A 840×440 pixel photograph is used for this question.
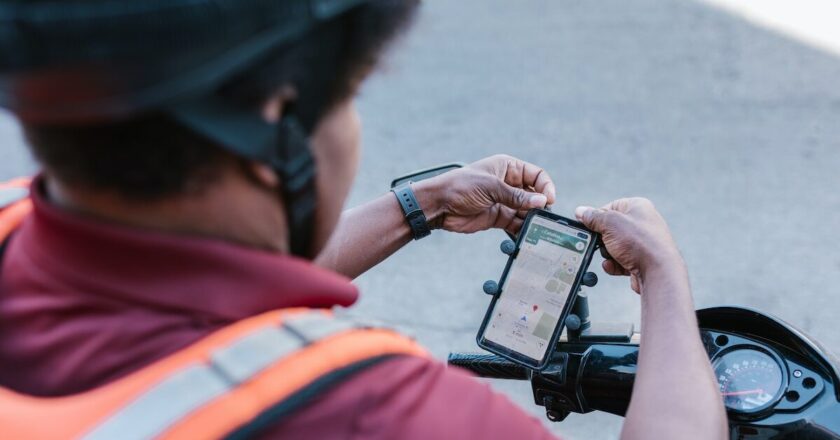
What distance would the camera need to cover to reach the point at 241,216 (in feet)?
3.22

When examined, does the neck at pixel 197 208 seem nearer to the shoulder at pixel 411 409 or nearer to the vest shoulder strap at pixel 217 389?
the vest shoulder strap at pixel 217 389

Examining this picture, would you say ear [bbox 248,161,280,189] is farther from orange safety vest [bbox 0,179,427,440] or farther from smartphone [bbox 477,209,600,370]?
smartphone [bbox 477,209,600,370]

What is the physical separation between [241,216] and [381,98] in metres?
4.73

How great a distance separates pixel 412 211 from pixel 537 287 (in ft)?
1.04

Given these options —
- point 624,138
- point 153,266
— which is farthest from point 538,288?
point 624,138

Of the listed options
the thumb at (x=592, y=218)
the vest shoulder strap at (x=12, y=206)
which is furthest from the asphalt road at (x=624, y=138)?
the vest shoulder strap at (x=12, y=206)

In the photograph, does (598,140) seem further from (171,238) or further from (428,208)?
(171,238)

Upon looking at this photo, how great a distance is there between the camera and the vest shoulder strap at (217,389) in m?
0.83

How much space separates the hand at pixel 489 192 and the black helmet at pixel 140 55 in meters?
0.93

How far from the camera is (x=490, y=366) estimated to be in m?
1.75

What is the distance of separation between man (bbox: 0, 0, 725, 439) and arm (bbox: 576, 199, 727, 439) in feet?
0.94

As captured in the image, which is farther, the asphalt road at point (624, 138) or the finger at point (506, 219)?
the asphalt road at point (624, 138)

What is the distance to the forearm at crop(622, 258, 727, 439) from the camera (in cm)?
119

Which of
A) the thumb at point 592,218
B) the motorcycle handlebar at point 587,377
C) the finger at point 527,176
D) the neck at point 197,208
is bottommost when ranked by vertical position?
the motorcycle handlebar at point 587,377
